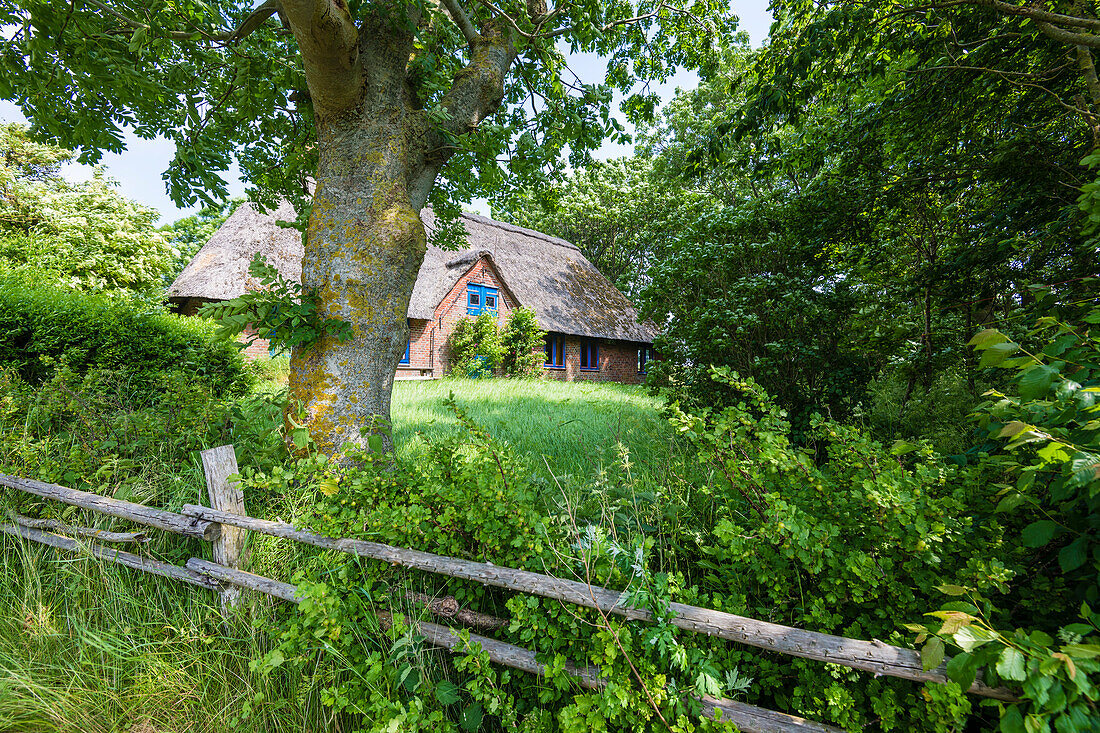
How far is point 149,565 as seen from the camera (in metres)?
2.66

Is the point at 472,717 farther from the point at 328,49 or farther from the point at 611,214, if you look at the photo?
the point at 611,214

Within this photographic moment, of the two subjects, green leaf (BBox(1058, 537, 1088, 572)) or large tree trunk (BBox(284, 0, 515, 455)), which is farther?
large tree trunk (BBox(284, 0, 515, 455))

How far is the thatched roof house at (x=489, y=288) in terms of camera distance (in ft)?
46.3

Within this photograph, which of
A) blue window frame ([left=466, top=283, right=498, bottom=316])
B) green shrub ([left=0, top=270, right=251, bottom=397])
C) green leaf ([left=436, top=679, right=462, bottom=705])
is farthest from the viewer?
blue window frame ([left=466, top=283, right=498, bottom=316])

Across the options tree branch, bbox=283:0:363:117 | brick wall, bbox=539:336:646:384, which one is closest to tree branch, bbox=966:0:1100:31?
tree branch, bbox=283:0:363:117

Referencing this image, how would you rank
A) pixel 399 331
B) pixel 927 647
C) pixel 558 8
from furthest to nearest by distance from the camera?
pixel 558 8 → pixel 399 331 → pixel 927 647

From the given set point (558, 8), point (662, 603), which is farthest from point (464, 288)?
point (662, 603)

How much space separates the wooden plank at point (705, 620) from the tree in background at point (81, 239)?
12.8 metres

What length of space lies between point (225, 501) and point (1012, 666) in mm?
3510

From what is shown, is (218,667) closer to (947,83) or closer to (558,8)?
(558,8)

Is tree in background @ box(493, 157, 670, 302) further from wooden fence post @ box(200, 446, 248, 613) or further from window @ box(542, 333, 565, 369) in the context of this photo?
wooden fence post @ box(200, 446, 248, 613)

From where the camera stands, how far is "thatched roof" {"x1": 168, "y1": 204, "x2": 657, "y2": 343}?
45.4 feet

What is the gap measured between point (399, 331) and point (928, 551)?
3648 millimetres

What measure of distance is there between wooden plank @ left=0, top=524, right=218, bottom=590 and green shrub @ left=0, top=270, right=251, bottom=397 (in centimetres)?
277
